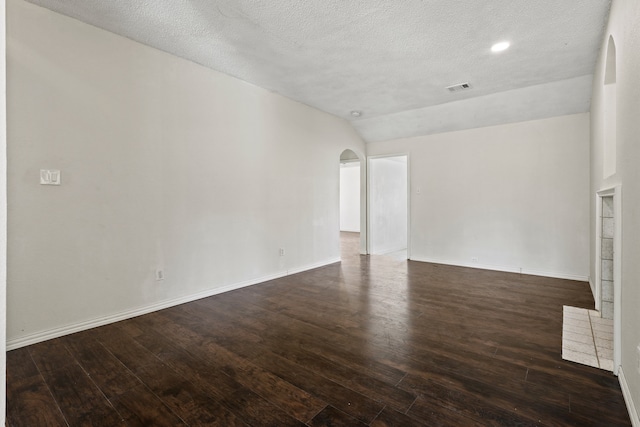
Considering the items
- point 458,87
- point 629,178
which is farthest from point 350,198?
point 629,178

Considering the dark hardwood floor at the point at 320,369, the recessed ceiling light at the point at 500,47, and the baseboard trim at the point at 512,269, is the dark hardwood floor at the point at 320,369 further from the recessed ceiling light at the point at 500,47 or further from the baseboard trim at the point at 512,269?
the recessed ceiling light at the point at 500,47

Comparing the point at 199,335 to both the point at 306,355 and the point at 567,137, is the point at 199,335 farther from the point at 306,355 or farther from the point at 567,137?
the point at 567,137

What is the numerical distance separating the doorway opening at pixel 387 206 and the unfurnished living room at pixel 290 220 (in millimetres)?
1570

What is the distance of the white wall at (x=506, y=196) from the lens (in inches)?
176

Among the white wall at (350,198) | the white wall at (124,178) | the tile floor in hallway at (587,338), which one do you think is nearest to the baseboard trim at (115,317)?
the white wall at (124,178)

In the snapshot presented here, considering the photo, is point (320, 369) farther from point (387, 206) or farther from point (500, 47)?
point (387, 206)

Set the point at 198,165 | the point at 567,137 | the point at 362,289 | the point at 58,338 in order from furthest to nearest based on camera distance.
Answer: the point at 567,137 → the point at 362,289 → the point at 198,165 → the point at 58,338

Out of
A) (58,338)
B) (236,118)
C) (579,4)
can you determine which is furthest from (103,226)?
(579,4)

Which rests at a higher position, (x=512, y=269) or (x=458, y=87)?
(x=458, y=87)

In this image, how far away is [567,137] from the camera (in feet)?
14.8

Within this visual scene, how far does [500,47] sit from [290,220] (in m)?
3.34

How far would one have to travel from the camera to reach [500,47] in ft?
10.2

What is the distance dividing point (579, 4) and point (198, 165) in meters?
3.79

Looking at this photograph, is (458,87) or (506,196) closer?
(458,87)
